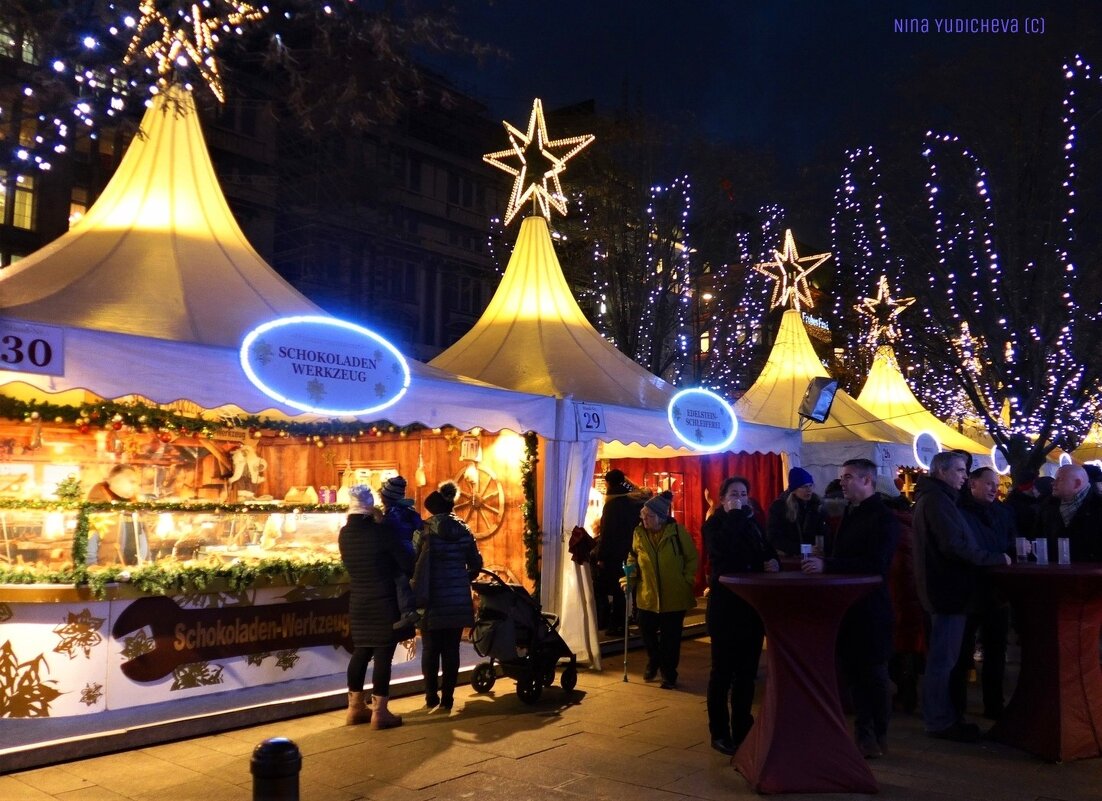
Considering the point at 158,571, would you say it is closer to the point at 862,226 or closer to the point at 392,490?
the point at 392,490

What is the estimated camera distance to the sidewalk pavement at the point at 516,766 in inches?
194

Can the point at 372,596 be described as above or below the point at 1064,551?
below

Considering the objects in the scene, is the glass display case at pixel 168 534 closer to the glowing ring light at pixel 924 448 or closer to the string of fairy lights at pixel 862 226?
the glowing ring light at pixel 924 448

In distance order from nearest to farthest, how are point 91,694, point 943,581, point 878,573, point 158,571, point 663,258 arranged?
1. point 878,573
2. point 943,581
3. point 91,694
4. point 158,571
5. point 663,258

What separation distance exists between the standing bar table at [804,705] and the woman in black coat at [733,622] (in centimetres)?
52

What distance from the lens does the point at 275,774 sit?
2.95 m

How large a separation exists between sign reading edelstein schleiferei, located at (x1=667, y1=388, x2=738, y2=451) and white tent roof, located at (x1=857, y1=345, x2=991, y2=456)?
753cm

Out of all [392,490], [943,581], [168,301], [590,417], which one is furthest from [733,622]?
[168,301]

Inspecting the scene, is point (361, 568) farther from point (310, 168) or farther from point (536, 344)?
point (310, 168)

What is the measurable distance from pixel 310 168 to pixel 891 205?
17.2 metres

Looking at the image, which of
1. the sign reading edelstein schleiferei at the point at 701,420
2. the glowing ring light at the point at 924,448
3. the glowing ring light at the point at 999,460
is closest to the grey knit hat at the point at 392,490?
the sign reading edelstein schleiferei at the point at 701,420

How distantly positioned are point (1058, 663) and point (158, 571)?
6162mm

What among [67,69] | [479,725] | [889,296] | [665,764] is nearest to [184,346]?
[67,69]

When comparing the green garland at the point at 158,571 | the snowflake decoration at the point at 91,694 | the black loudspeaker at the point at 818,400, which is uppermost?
the black loudspeaker at the point at 818,400
